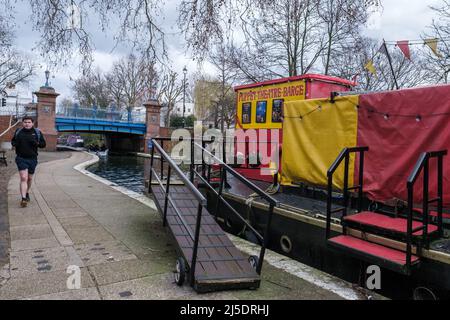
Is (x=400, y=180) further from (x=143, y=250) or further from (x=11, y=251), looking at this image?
(x=11, y=251)

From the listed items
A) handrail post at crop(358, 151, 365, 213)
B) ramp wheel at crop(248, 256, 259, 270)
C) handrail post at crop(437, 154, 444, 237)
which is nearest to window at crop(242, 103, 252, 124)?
handrail post at crop(358, 151, 365, 213)

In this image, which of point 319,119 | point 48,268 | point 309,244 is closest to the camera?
point 48,268

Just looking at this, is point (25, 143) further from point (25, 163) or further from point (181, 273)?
point (181, 273)

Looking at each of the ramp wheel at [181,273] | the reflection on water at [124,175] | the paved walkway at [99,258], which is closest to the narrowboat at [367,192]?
the paved walkway at [99,258]

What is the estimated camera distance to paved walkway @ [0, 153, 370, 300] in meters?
3.97

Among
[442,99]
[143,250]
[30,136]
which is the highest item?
[442,99]

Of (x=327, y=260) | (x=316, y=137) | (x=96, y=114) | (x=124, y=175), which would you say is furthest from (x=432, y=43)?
(x=96, y=114)

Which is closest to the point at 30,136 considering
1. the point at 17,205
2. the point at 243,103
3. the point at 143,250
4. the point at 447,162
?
the point at 17,205

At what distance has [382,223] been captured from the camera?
15.6 ft

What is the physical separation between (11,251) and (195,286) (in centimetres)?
277

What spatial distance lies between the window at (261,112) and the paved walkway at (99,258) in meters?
3.68

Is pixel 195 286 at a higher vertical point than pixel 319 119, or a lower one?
lower

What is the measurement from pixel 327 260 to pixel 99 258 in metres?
2.97

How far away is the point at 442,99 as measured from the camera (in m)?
4.88
